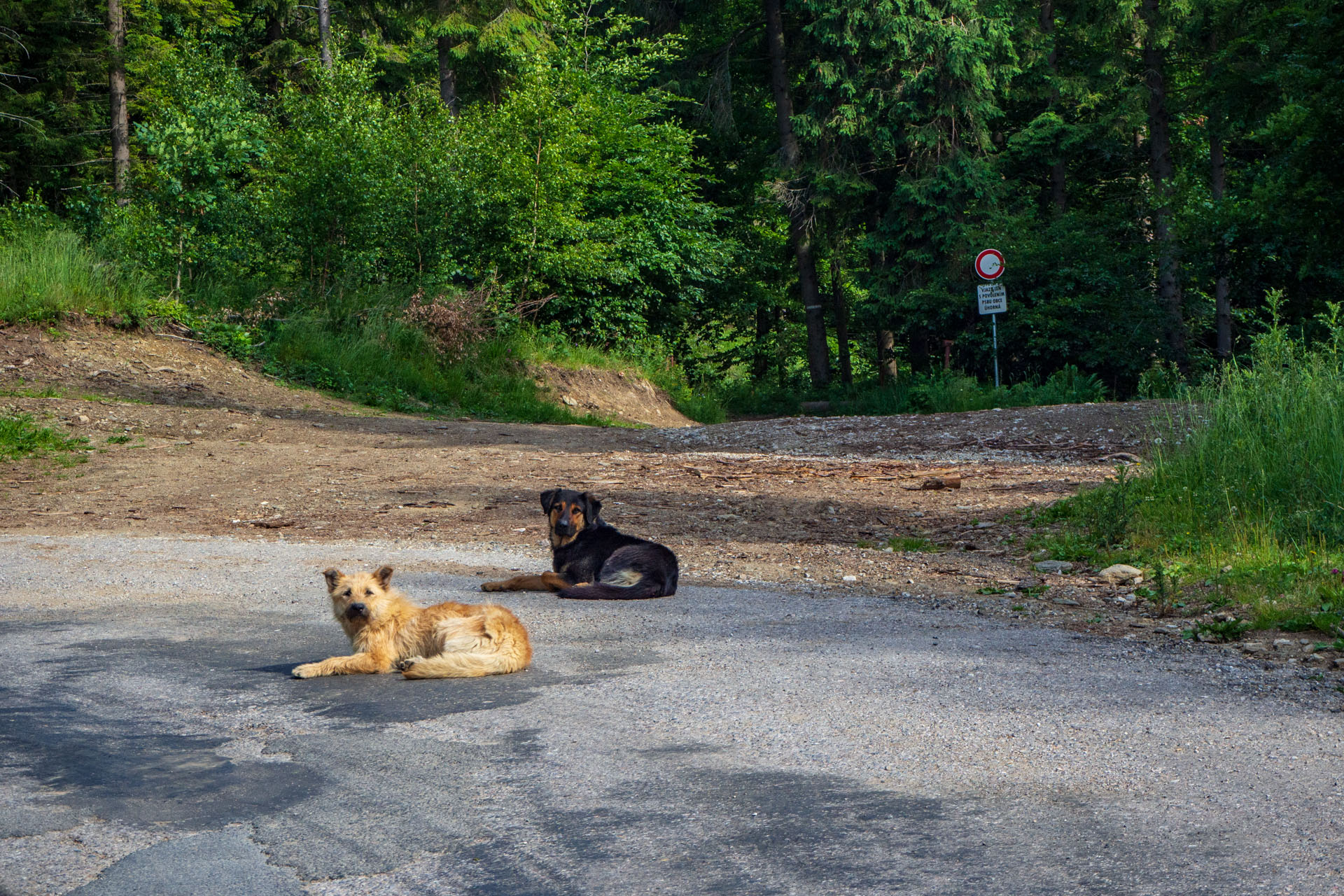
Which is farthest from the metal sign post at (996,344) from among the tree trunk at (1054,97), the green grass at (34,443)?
the green grass at (34,443)

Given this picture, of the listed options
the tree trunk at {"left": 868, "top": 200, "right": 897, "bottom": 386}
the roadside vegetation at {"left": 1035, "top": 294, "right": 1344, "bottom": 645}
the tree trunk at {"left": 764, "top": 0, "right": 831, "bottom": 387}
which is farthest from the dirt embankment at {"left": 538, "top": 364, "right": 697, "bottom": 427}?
the roadside vegetation at {"left": 1035, "top": 294, "right": 1344, "bottom": 645}

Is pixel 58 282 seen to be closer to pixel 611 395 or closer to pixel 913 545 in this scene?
pixel 611 395

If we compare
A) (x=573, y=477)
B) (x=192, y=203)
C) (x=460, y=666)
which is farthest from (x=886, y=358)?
(x=460, y=666)

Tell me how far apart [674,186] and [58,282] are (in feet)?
54.5

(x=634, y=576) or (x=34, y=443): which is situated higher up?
(x=34, y=443)

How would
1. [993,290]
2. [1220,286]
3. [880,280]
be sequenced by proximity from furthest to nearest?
1. [1220,286]
2. [880,280]
3. [993,290]

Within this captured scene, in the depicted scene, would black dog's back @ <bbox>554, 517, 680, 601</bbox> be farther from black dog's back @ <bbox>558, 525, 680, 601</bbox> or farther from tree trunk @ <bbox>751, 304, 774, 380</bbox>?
tree trunk @ <bbox>751, 304, 774, 380</bbox>

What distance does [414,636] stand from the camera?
607 centimetres

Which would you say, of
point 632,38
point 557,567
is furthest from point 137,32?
point 557,567

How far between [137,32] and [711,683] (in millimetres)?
33920

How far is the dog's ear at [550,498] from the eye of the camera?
8172 mm

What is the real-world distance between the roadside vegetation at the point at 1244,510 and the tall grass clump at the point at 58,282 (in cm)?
1636

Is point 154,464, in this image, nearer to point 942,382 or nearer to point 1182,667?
point 1182,667

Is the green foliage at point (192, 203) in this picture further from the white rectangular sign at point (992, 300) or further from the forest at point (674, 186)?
the white rectangular sign at point (992, 300)
